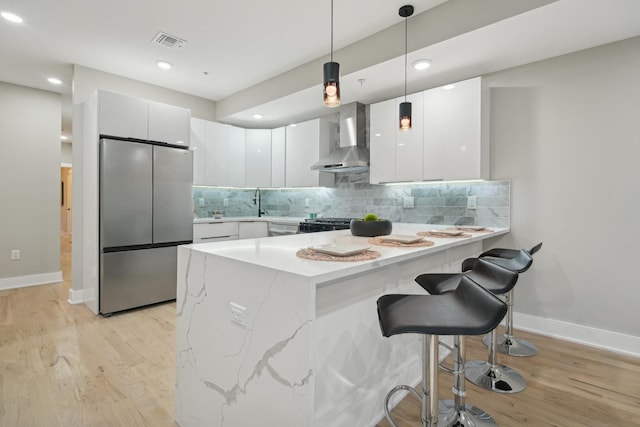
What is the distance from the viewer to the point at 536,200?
2998mm

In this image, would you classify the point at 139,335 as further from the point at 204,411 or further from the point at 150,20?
the point at 150,20

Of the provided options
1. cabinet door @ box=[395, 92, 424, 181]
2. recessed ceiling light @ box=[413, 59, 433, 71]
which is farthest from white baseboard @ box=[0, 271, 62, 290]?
recessed ceiling light @ box=[413, 59, 433, 71]

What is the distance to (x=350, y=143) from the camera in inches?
163

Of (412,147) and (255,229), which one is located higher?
(412,147)

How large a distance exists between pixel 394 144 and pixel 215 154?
2.58 meters

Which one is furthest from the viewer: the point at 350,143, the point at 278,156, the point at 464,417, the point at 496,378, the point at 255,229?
the point at 278,156

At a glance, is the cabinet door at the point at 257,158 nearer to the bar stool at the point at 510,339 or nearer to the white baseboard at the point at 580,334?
the bar stool at the point at 510,339

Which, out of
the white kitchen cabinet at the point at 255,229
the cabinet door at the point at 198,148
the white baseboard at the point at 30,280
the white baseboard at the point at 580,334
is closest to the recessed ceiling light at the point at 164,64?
the cabinet door at the point at 198,148

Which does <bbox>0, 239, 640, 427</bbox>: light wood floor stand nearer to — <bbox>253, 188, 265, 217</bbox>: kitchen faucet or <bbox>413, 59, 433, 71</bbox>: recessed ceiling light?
<bbox>413, 59, 433, 71</bbox>: recessed ceiling light

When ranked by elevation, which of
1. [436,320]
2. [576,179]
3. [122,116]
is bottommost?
[436,320]

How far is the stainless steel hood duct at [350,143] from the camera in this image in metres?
3.99

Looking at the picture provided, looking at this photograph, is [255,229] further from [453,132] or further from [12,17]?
[12,17]

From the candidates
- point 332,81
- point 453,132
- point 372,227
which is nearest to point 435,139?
point 453,132

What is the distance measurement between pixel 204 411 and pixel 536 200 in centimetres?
314
